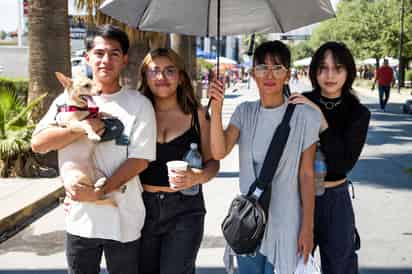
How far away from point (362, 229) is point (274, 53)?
3.99 meters

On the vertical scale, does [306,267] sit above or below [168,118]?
below

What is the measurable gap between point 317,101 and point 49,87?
6919mm

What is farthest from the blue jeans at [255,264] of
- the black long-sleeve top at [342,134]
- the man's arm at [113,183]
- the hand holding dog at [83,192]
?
the hand holding dog at [83,192]

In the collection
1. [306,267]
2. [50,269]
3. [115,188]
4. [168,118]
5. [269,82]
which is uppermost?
[269,82]

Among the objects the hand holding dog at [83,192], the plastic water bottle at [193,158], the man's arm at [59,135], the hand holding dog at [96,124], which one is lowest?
the hand holding dog at [83,192]

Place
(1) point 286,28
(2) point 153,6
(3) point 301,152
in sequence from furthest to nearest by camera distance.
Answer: (1) point 286,28 < (2) point 153,6 < (3) point 301,152

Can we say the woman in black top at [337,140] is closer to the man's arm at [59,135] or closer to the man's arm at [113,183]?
the man's arm at [113,183]

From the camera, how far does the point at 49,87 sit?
9.26m

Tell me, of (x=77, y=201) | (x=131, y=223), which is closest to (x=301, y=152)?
(x=131, y=223)

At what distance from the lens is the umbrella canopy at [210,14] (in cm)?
359

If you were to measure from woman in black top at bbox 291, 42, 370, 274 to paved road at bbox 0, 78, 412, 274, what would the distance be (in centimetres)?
202

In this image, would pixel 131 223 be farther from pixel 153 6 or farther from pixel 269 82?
pixel 153 6

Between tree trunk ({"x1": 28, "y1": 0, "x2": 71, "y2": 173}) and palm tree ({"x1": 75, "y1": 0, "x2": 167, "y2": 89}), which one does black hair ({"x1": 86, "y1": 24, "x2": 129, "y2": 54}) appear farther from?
palm tree ({"x1": 75, "y1": 0, "x2": 167, "y2": 89})

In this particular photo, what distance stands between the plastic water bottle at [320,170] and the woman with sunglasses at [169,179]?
594 millimetres
